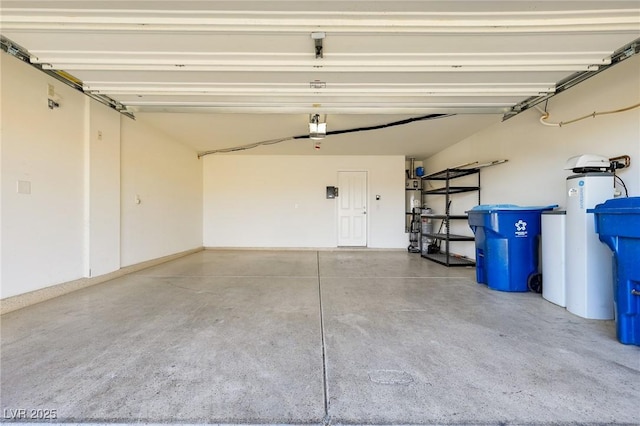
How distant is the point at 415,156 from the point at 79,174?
268 inches

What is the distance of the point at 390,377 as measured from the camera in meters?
1.52

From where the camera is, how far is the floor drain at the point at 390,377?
1472 mm

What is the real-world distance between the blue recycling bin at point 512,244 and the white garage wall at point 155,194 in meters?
5.23

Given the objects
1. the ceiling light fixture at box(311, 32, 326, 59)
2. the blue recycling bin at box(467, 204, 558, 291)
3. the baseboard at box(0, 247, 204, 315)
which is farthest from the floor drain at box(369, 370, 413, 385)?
the baseboard at box(0, 247, 204, 315)

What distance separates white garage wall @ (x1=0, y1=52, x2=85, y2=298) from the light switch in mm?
20

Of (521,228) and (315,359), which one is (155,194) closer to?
(315,359)

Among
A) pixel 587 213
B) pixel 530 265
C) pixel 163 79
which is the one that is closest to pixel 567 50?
pixel 587 213

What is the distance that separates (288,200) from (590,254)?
565cm

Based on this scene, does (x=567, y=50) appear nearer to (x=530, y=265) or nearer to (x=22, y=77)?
(x=530, y=265)

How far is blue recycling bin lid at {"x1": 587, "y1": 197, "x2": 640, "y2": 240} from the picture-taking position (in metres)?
1.80

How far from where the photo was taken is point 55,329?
7.07 feet

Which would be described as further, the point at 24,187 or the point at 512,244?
the point at 512,244

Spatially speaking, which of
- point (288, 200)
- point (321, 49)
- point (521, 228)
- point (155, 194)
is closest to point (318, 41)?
point (321, 49)

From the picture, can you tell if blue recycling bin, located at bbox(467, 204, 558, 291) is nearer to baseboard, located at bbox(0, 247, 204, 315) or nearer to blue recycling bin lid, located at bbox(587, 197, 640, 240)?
blue recycling bin lid, located at bbox(587, 197, 640, 240)
